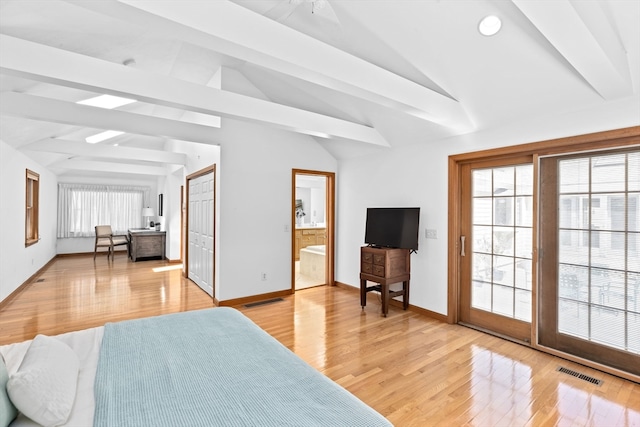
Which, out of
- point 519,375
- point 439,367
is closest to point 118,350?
point 439,367

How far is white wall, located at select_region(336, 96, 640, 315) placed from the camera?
282cm

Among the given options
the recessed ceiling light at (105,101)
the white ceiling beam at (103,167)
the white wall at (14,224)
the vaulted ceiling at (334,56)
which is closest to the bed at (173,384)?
the vaulted ceiling at (334,56)

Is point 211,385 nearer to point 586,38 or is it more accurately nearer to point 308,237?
point 586,38

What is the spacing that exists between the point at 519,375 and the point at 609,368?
80cm

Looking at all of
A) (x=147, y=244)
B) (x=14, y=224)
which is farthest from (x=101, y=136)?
(x=147, y=244)

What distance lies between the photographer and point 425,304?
4.18m

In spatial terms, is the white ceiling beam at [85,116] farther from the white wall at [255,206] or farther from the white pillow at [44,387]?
the white pillow at [44,387]

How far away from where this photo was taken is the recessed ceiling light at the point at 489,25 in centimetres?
233

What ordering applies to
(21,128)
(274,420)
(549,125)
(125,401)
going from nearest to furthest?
(274,420)
(125,401)
(549,125)
(21,128)

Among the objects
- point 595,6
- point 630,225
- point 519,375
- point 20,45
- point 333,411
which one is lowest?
point 519,375

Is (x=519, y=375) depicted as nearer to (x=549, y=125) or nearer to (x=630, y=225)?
(x=630, y=225)

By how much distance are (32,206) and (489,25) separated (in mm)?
7859

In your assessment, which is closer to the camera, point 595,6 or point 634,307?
point 595,6

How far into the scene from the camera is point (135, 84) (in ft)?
8.46
